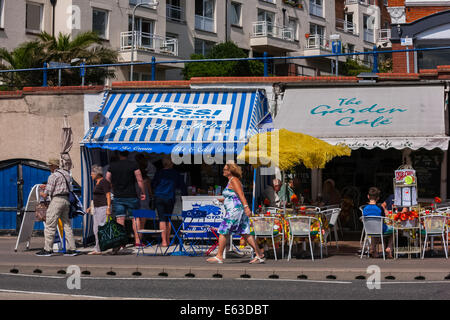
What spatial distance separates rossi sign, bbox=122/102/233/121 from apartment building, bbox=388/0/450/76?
22.4 feet

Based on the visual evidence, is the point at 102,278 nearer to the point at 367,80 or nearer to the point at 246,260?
the point at 246,260

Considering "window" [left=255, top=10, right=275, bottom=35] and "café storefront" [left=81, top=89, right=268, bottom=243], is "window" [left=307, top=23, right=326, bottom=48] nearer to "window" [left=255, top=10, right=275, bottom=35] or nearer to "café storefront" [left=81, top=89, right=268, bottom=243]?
"window" [left=255, top=10, right=275, bottom=35]

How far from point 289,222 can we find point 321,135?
2501mm

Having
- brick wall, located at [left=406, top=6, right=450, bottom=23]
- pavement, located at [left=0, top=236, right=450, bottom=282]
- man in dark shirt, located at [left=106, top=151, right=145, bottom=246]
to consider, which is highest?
brick wall, located at [left=406, top=6, right=450, bottom=23]

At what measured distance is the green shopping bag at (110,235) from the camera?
15086mm

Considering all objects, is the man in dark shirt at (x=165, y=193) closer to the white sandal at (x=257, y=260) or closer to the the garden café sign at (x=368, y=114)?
the the garden café sign at (x=368, y=114)

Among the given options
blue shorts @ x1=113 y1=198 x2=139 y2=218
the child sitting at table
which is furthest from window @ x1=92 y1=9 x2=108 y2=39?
the child sitting at table

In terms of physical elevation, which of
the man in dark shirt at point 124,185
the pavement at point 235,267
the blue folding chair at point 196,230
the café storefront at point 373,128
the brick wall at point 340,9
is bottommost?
the pavement at point 235,267

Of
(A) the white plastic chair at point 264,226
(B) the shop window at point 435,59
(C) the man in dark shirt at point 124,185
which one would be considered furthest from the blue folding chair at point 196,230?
(B) the shop window at point 435,59

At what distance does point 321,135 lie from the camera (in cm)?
1622

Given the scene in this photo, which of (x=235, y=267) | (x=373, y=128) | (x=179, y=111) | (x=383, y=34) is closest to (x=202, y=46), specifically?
(x=383, y=34)

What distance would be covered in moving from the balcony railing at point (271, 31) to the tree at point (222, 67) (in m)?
6.89

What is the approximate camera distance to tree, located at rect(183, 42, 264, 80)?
47719 millimetres

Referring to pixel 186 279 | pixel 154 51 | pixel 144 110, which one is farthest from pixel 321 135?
pixel 154 51
